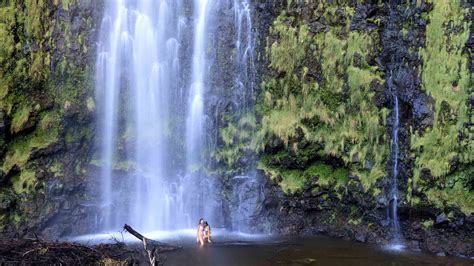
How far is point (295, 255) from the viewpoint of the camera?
1542cm

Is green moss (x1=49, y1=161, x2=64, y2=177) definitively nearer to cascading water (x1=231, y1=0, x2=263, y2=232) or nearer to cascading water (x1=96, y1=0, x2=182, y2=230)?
cascading water (x1=96, y1=0, x2=182, y2=230)

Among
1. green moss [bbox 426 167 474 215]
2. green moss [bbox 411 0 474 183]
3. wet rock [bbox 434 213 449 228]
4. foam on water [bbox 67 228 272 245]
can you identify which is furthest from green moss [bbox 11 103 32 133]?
wet rock [bbox 434 213 449 228]

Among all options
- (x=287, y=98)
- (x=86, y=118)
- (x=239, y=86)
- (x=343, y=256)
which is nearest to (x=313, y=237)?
(x=343, y=256)

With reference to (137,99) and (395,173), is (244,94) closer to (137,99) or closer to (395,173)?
(137,99)

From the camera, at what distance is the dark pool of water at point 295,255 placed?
1468 centimetres

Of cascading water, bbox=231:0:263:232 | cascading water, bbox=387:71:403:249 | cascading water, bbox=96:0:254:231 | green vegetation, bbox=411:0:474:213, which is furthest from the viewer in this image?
cascading water, bbox=96:0:254:231

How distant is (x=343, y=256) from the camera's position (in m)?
15.5

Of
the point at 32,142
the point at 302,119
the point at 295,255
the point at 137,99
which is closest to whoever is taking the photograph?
the point at 295,255

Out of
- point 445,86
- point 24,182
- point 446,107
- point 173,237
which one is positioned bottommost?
point 173,237

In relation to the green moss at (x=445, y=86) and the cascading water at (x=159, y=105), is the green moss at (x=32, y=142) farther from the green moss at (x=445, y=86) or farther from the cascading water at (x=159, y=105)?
the green moss at (x=445, y=86)

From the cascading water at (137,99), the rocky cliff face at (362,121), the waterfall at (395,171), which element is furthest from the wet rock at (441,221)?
the cascading water at (137,99)

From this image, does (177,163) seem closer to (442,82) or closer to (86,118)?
(86,118)

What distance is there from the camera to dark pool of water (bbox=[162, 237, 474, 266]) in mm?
14680

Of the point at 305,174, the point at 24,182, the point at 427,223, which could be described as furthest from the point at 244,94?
the point at 24,182
